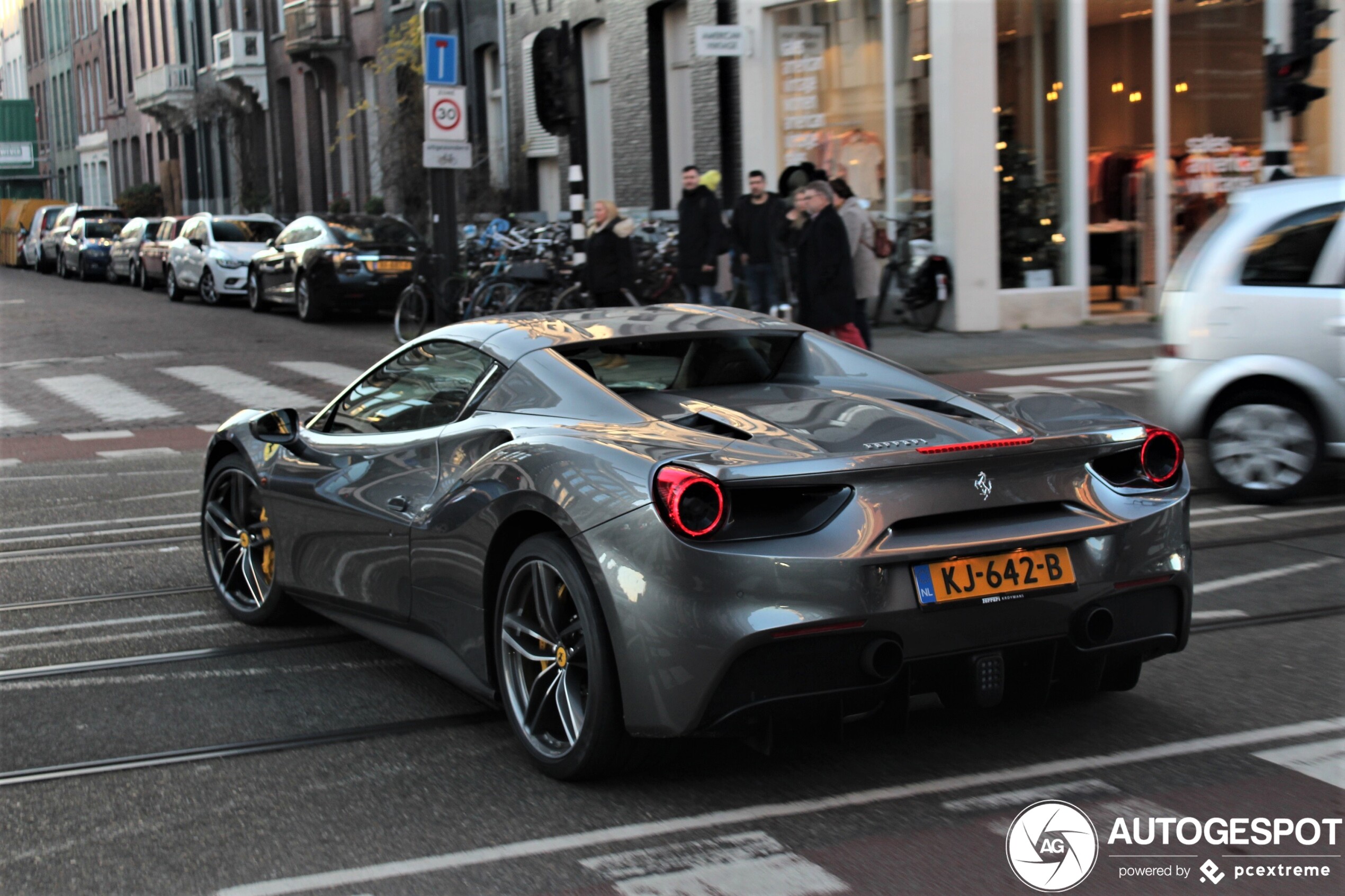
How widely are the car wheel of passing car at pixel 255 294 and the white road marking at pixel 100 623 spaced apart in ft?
60.5

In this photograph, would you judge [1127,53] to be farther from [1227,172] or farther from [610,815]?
[610,815]

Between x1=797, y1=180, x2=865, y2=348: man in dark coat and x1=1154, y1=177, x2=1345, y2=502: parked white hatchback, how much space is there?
4264 millimetres

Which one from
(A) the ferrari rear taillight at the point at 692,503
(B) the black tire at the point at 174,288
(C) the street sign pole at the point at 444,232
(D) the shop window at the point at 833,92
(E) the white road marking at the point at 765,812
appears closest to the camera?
(E) the white road marking at the point at 765,812

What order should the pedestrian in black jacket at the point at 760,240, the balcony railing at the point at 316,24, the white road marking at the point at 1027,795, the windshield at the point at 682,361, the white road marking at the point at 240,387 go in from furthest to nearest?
the balcony railing at the point at 316,24 → the pedestrian in black jacket at the point at 760,240 → the white road marking at the point at 240,387 → the windshield at the point at 682,361 → the white road marking at the point at 1027,795

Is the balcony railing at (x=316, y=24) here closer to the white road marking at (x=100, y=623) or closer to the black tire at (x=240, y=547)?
the black tire at (x=240, y=547)

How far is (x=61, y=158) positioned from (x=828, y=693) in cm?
8237

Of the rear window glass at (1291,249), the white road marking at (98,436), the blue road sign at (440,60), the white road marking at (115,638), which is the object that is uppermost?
the blue road sign at (440,60)

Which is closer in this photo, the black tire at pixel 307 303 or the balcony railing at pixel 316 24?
the black tire at pixel 307 303

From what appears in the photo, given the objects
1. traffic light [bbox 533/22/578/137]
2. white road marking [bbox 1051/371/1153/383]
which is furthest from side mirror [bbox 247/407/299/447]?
traffic light [bbox 533/22/578/137]

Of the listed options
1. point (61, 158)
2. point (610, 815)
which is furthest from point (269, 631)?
point (61, 158)

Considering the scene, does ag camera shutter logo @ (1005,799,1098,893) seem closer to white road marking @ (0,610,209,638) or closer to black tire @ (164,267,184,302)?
white road marking @ (0,610,209,638)

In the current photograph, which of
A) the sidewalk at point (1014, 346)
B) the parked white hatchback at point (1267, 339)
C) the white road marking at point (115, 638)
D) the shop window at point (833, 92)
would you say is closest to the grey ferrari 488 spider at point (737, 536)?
the white road marking at point (115, 638)

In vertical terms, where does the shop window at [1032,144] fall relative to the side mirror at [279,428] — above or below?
above

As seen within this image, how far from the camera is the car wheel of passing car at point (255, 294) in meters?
24.1
